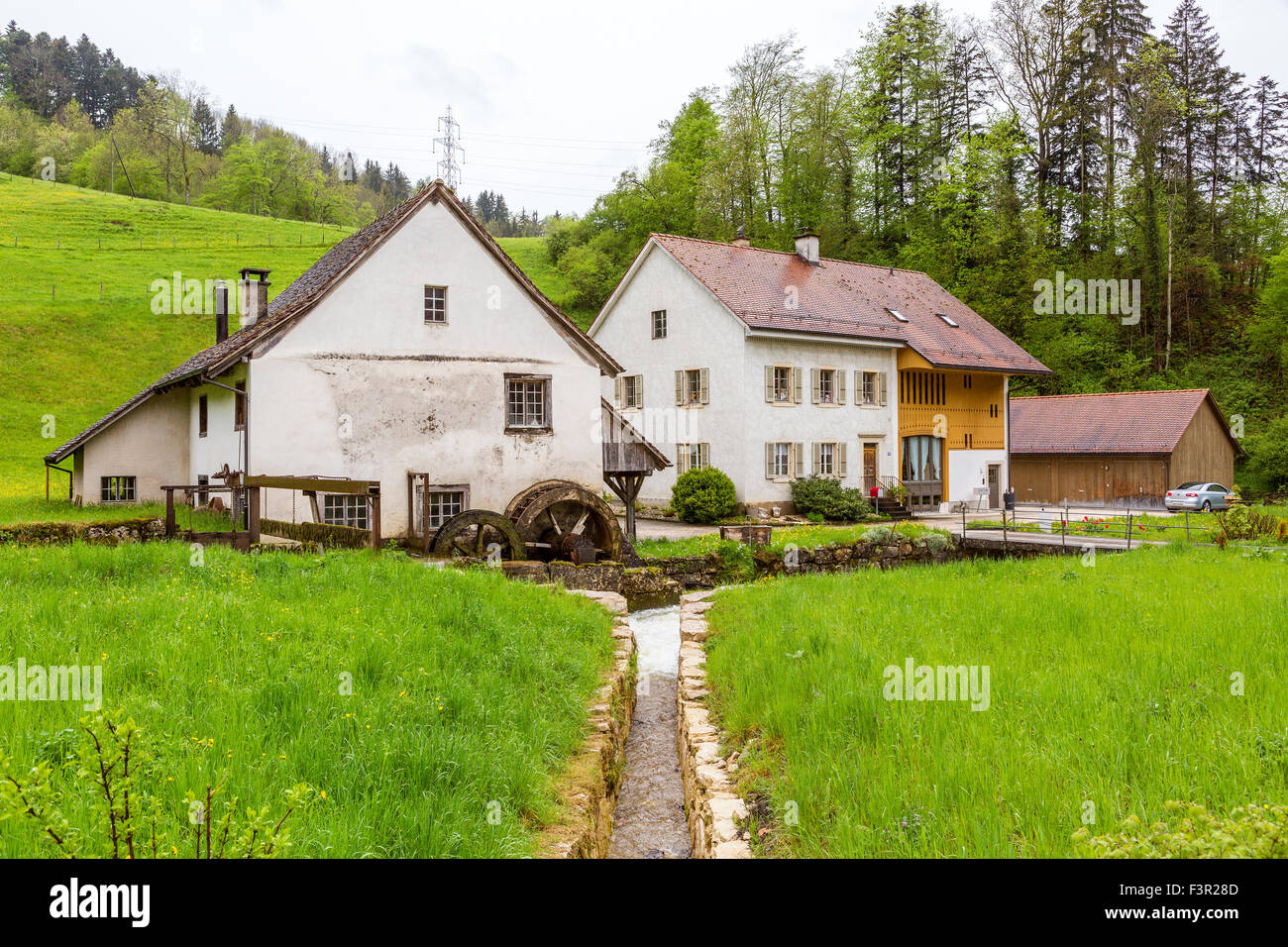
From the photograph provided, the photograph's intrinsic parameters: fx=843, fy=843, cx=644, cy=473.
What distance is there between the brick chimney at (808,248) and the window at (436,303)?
19.3 meters

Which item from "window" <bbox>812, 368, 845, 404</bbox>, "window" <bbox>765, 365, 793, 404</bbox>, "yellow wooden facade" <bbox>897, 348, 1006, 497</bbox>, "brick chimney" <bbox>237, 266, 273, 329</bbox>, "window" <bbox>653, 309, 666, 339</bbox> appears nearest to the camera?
"brick chimney" <bbox>237, 266, 273, 329</bbox>

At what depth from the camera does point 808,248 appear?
35.4 m

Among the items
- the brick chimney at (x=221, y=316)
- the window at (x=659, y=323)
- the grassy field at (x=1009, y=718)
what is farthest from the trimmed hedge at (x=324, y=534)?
the window at (x=659, y=323)

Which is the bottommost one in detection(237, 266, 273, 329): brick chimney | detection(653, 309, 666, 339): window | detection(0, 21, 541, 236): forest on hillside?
detection(237, 266, 273, 329): brick chimney

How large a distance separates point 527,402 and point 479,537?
419 centimetres

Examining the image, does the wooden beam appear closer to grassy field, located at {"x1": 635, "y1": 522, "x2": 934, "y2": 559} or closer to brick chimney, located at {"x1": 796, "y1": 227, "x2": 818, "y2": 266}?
grassy field, located at {"x1": 635, "y1": 522, "x2": 934, "y2": 559}

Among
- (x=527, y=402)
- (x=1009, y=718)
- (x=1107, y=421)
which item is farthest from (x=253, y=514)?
(x=1107, y=421)

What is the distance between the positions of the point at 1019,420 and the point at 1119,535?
17100mm

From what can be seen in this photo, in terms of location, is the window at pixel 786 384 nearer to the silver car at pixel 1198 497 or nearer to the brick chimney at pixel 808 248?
the brick chimney at pixel 808 248

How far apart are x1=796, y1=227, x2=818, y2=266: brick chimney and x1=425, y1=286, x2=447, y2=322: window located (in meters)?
19.3

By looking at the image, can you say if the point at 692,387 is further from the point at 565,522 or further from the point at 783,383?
the point at 565,522

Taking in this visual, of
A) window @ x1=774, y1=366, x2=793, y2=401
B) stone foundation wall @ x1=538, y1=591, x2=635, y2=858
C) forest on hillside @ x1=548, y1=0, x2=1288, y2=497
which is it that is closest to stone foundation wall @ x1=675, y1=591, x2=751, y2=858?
stone foundation wall @ x1=538, y1=591, x2=635, y2=858

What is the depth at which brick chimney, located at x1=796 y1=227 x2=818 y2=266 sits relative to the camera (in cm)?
3512
